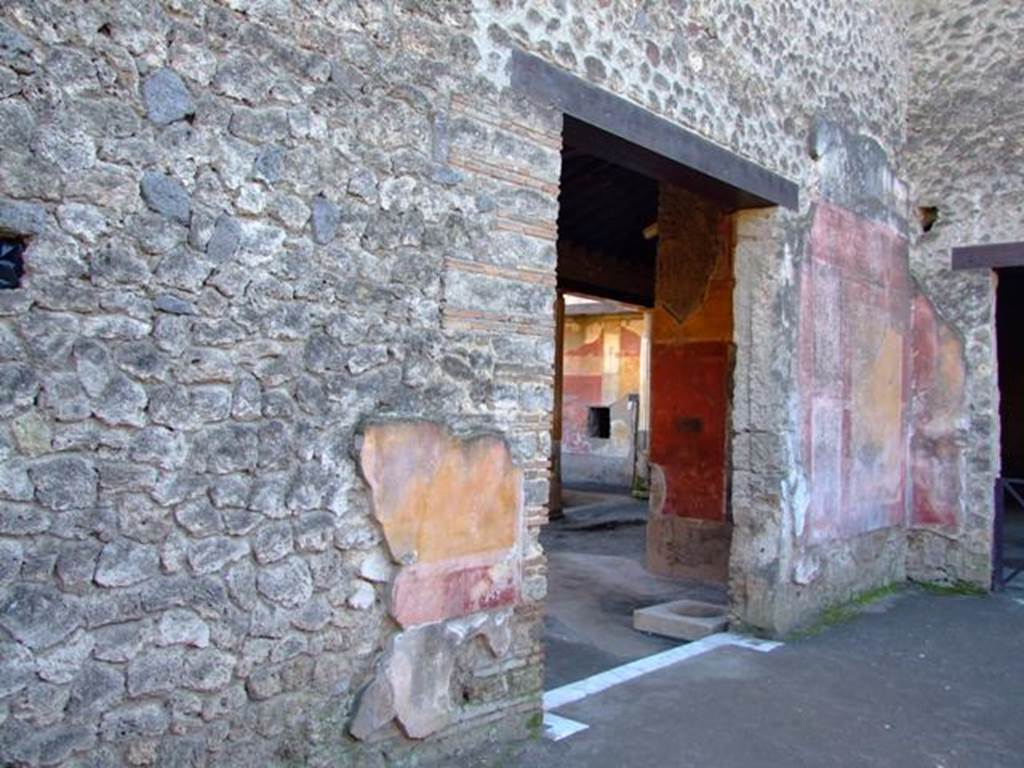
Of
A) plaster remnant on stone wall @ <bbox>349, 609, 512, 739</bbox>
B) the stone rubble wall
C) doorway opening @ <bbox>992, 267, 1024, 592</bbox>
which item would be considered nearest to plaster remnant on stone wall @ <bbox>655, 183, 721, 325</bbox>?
the stone rubble wall

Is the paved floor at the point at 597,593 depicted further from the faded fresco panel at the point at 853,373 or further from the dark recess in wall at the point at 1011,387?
the dark recess in wall at the point at 1011,387

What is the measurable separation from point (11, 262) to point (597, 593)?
5.17 meters

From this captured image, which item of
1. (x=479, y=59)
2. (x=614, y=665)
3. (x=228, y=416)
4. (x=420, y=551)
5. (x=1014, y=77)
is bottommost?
(x=614, y=665)

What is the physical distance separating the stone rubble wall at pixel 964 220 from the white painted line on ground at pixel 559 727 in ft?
14.2

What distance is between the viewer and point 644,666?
15.6ft

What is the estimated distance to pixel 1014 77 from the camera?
6.79 metres

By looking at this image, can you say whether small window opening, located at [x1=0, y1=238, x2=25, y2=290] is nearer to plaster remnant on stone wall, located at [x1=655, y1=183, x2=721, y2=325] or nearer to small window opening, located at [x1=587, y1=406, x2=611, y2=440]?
plaster remnant on stone wall, located at [x1=655, y1=183, x2=721, y2=325]

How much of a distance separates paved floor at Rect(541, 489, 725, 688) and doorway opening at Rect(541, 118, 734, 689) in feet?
0.04

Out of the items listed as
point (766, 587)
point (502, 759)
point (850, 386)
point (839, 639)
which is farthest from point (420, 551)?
point (850, 386)

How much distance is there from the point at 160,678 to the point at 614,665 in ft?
9.56

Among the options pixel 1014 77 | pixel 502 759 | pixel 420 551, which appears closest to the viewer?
pixel 420 551

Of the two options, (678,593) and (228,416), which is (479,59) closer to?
(228,416)

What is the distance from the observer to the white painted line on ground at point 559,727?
3.71 meters

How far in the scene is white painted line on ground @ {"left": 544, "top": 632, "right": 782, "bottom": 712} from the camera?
4.22 metres
